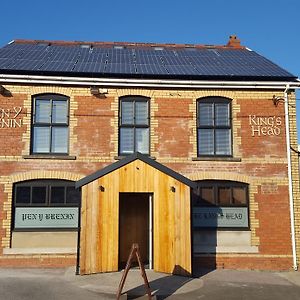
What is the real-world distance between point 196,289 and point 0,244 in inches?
247

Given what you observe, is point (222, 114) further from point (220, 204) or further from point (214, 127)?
point (220, 204)

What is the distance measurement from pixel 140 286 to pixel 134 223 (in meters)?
3.18

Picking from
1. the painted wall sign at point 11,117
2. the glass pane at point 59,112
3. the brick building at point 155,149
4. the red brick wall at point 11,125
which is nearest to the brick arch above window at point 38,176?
the brick building at point 155,149

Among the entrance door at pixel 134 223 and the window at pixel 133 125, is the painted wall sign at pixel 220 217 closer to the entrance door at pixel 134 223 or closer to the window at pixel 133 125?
the entrance door at pixel 134 223

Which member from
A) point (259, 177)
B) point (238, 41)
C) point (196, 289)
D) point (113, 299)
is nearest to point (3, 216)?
point (113, 299)

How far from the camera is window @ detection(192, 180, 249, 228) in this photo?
12.9 metres

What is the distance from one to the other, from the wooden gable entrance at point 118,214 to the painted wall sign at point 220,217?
1.73 meters

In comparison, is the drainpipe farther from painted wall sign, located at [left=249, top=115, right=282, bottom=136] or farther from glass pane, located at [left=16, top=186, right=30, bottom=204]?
glass pane, located at [left=16, top=186, right=30, bottom=204]

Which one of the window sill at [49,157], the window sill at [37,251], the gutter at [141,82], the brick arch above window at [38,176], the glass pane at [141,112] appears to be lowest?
the window sill at [37,251]

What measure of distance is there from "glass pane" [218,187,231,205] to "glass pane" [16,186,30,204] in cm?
616

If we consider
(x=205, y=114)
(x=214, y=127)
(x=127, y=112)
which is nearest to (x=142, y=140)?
(x=127, y=112)

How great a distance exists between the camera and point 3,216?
40.6ft

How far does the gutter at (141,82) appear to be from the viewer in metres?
13.0

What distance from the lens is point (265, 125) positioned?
1359 cm
